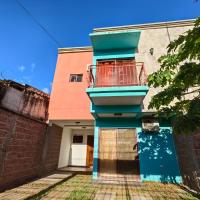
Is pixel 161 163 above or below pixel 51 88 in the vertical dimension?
below

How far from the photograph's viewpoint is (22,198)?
450cm

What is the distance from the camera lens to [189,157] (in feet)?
20.5

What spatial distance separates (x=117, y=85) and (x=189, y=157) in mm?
4356

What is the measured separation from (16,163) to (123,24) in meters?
9.22

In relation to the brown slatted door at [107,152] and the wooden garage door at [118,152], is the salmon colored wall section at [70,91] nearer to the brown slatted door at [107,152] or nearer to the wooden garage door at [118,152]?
the brown slatted door at [107,152]

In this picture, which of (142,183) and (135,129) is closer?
(142,183)

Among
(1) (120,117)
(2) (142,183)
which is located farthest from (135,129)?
(2) (142,183)

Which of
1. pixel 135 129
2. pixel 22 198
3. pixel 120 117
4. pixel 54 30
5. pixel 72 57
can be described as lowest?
pixel 22 198

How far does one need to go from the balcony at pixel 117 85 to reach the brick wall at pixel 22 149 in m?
3.18

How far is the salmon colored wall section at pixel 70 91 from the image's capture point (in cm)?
810

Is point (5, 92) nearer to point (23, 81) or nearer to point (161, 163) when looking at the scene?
point (23, 81)

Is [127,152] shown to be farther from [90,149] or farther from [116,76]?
[90,149]

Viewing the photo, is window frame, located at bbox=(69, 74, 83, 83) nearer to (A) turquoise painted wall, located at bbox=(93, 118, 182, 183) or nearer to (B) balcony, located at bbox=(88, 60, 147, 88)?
(B) balcony, located at bbox=(88, 60, 147, 88)

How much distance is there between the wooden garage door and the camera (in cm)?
716
